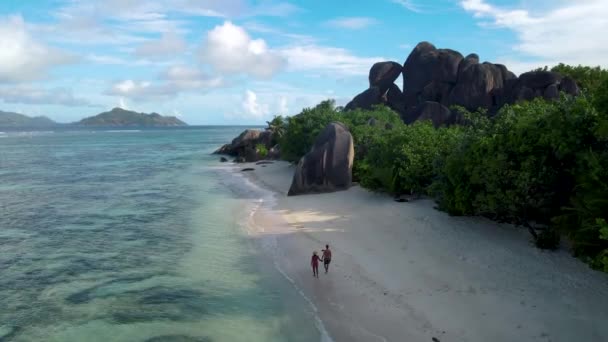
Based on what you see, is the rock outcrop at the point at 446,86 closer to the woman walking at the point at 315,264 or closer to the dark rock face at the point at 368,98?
the dark rock face at the point at 368,98

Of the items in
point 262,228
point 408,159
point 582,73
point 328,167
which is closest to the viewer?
point 262,228

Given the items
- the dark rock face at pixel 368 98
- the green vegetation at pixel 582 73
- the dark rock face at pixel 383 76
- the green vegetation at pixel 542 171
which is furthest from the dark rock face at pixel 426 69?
the green vegetation at pixel 542 171

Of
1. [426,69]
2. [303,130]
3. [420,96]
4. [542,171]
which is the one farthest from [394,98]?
[542,171]

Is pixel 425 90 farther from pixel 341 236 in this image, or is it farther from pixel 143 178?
pixel 341 236

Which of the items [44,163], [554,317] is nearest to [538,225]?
[554,317]

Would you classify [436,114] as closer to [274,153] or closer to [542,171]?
[274,153]

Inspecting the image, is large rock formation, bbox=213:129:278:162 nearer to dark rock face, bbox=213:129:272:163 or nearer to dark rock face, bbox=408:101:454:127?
dark rock face, bbox=213:129:272:163

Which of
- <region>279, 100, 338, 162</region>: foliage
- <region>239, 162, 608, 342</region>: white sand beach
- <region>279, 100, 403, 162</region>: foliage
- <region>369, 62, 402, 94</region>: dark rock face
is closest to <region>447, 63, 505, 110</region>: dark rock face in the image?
<region>279, 100, 403, 162</region>: foliage
